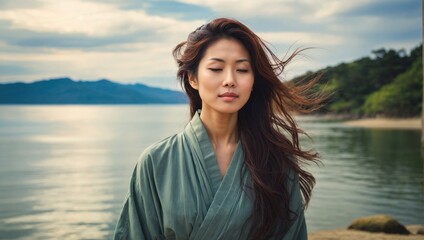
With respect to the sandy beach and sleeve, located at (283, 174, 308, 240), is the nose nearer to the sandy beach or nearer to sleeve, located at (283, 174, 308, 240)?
sleeve, located at (283, 174, 308, 240)

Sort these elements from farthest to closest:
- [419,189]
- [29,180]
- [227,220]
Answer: [29,180] < [419,189] < [227,220]

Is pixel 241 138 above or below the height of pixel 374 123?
above

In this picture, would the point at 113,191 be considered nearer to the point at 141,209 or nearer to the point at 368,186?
the point at 368,186

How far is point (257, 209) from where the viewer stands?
2293 millimetres

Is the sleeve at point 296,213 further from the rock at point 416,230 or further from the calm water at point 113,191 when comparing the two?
the calm water at point 113,191

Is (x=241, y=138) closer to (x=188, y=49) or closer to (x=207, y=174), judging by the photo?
(x=207, y=174)

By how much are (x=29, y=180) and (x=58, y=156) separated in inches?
427

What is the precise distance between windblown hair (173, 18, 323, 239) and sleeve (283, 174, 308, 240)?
0.02m

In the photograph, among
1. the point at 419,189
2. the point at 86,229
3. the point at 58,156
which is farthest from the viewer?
the point at 58,156

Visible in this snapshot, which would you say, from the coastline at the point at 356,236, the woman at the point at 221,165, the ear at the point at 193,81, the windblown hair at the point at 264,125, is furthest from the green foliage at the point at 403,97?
the ear at the point at 193,81

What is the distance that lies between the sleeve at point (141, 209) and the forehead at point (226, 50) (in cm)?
48

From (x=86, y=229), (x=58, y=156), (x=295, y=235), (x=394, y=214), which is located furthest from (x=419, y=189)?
(x=58, y=156)

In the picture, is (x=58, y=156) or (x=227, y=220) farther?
(x=58, y=156)

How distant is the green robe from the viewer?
2242mm
